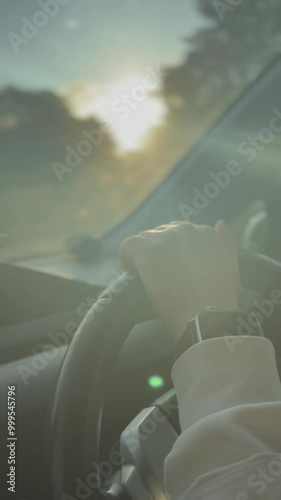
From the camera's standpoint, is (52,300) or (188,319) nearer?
(188,319)

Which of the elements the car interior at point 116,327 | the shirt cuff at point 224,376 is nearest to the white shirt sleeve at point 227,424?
the shirt cuff at point 224,376

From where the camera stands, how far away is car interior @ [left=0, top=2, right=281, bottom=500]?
0.89 meters

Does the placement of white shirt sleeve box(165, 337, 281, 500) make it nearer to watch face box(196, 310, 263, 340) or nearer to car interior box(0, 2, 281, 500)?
watch face box(196, 310, 263, 340)

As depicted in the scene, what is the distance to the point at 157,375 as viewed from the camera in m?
1.48

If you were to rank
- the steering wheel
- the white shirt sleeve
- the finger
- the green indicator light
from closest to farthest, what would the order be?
the white shirt sleeve, the steering wheel, the finger, the green indicator light

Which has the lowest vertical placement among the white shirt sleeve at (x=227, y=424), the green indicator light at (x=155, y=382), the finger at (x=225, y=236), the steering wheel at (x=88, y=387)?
the green indicator light at (x=155, y=382)

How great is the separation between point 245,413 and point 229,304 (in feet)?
0.69

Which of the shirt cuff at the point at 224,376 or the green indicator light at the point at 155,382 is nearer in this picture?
the shirt cuff at the point at 224,376

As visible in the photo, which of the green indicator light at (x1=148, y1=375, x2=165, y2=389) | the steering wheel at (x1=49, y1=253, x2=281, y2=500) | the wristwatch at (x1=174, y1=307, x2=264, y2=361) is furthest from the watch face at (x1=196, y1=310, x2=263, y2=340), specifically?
the green indicator light at (x1=148, y1=375, x2=165, y2=389)

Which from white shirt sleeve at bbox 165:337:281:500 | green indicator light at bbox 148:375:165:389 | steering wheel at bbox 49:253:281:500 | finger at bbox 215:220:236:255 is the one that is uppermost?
finger at bbox 215:220:236:255

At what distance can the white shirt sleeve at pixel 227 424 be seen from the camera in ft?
2.44

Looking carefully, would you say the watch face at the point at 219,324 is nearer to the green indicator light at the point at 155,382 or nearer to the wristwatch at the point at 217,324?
the wristwatch at the point at 217,324

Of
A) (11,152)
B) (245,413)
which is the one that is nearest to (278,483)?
(245,413)

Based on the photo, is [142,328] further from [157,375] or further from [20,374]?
[20,374]
